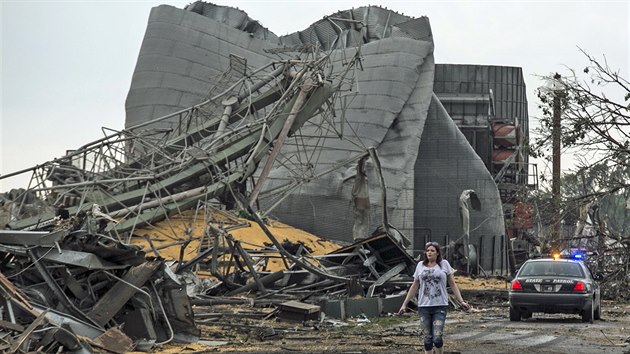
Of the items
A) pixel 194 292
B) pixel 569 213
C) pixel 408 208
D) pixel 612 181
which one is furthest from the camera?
pixel 408 208

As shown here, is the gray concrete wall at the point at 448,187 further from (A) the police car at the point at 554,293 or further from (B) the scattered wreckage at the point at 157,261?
(A) the police car at the point at 554,293

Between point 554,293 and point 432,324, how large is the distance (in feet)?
33.3

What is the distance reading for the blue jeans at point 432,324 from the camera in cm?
1156

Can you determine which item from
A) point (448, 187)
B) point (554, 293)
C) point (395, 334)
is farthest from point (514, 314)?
point (448, 187)

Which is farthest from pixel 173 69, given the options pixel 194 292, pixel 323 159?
pixel 194 292

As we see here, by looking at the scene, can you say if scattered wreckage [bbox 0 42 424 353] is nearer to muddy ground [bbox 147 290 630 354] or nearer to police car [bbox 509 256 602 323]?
muddy ground [bbox 147 290 630 354]

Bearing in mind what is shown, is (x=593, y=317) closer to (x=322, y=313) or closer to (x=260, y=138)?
(x=322, y=313)

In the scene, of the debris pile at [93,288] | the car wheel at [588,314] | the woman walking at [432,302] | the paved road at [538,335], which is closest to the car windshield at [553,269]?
the car wheel at [588,314]

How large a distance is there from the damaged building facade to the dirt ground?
22.0m

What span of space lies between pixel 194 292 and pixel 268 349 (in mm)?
10062

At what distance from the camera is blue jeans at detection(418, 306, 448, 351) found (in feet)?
37.9

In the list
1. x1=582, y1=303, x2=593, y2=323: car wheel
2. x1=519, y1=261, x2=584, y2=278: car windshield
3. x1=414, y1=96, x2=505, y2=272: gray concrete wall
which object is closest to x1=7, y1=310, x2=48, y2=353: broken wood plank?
x1=519, y1=261, x2=584, y2=278: car windshield

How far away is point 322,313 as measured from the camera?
20844 millimetres

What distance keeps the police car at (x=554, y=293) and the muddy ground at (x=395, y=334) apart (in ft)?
1.02
